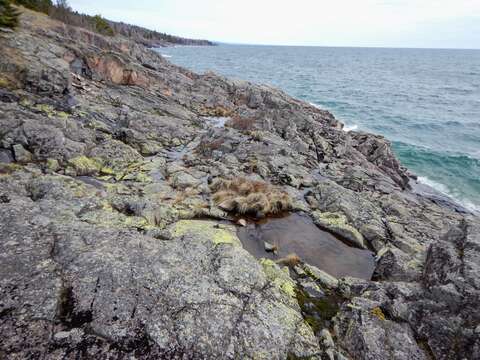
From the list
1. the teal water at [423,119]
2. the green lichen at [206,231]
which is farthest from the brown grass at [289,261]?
the teal water at [423,119]

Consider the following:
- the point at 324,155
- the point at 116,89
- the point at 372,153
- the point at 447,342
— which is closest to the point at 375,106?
the point at 372,153

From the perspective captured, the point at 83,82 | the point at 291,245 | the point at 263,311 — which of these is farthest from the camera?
the point at 83,82

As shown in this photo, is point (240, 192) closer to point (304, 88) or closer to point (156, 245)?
point (156, 245)

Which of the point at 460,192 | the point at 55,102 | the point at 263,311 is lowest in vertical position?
the point at 460,192

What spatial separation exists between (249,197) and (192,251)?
7480 millimetres

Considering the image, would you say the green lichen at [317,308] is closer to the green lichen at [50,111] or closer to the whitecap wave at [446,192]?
the green lichen at [50,111]

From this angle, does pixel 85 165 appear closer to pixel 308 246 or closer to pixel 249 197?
pixel 249 197

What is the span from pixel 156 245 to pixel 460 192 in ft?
113

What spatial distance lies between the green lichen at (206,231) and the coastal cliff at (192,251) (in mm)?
126

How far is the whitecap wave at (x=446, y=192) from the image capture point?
86.0 feet

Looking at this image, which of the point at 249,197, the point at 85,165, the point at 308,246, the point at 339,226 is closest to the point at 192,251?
the point at 308,246

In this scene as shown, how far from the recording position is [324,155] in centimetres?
2830

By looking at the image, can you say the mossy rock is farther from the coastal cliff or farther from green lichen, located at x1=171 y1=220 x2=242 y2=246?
green lichen, located at x1=171 y1=220 x2=242 y2=246

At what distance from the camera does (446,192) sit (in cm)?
2933
